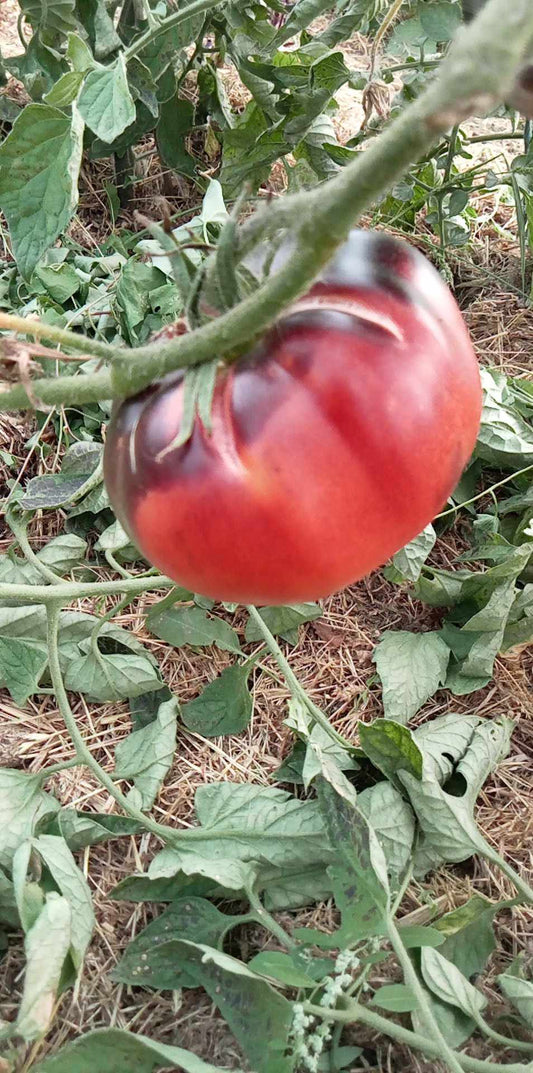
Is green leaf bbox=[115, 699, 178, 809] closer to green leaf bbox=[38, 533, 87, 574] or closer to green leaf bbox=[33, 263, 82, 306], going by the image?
green leaf bbox=[38, 533, 87, 574]

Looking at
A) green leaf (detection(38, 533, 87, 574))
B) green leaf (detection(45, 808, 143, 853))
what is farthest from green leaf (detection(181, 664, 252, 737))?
green leaf (detection(38, 533, 87, 574))

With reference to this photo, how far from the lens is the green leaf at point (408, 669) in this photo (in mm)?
1093

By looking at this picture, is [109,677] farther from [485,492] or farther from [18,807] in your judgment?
[485,492]

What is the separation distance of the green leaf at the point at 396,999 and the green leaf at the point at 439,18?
1.20m

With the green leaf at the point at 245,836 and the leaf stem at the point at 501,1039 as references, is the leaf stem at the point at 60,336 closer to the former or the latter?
the green leaf at the point at 245,836

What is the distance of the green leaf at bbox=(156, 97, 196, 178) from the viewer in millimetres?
1572

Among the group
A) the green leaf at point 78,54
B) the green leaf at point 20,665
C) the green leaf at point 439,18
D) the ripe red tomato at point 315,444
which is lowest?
the green leaf at point 20,665

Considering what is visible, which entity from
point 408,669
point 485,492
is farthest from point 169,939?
point 485,492

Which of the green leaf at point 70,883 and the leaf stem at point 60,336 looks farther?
the green leaf at point 70,883

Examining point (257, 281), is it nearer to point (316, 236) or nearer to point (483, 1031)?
point (316, 236)

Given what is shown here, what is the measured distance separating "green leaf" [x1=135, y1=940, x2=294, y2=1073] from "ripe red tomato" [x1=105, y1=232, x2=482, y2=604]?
410 millimetres

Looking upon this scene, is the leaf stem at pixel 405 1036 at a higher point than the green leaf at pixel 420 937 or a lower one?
lower

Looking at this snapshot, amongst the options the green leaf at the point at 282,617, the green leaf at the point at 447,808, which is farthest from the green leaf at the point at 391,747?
the green leaf at the point at 282,617

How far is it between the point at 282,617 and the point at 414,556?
0.62ft
